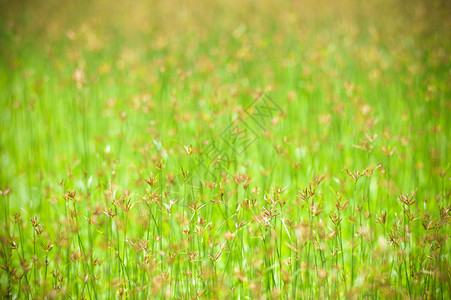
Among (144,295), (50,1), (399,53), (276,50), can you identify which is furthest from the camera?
(50,1)

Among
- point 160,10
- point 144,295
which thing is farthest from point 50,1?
point 144,295

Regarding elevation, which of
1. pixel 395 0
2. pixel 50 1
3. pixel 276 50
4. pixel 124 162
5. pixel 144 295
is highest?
pixel 50 1

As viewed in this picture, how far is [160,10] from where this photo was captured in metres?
6.35

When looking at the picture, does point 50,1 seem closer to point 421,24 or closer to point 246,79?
point 246,79

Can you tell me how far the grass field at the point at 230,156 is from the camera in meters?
1.48

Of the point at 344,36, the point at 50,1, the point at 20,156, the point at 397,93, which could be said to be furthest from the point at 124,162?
the point at 50,1

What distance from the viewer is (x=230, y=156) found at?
263 centimetres

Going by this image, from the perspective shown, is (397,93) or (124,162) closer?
(124,162)

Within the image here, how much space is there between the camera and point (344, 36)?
4.93 m

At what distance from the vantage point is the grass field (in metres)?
1.48

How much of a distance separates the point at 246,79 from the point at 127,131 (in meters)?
1.38

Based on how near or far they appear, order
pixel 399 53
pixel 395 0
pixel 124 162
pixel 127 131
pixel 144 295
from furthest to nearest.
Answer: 1. pixel 395 0
2. pixel 399 53
3. pixel 127 131
4. pixel 124 162
5. pixel 144 295

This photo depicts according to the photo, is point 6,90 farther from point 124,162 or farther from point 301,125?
point 301,125

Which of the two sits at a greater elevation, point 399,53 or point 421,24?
point 421,24
